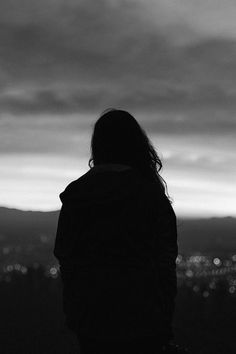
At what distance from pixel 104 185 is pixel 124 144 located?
1.29 ft

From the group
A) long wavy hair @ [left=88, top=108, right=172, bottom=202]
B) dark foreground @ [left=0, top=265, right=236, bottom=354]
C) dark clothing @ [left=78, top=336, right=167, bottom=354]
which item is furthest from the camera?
dark foreground @ [left=0, top=265, right=236, bottom=354]

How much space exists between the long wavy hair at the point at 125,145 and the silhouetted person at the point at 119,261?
0.15 m

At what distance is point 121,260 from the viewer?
321 centimetres

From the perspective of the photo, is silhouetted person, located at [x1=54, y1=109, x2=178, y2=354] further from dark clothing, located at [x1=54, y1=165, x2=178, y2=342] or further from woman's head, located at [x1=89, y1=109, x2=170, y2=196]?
woman's head, located at [x1=89, y1=109, x2=170, y2=196]

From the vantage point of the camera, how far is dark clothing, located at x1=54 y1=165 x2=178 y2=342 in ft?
10.4

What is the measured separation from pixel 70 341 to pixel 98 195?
713 centimetres

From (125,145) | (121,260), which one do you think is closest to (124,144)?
(125,145)

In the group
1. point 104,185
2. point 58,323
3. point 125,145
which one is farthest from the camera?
point 58,323

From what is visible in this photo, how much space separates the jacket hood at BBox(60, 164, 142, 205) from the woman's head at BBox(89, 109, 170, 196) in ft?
0.60

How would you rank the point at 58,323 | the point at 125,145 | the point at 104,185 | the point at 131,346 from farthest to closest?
the point at 58,323 → the point at 125,145 → the point at 104,185 → the point at 131,346

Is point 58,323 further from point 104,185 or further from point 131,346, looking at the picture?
point 104,185

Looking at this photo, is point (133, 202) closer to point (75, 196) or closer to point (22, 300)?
point (75, 196)

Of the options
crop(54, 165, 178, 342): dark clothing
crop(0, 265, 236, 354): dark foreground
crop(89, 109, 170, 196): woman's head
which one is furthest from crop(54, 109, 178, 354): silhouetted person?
crop(0, 265, 236, 354): dark foreground

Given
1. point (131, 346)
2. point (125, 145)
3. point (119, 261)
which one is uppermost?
point (125, 145)
